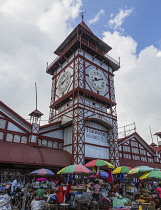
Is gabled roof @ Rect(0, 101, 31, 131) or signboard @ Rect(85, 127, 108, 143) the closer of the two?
gabled roof @ Rect(0, 101, 31, 131)

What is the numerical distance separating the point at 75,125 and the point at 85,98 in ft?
17.2

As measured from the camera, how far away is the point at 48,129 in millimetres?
24766

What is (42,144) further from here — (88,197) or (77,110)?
(88,197)

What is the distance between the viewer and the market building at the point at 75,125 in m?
20.8

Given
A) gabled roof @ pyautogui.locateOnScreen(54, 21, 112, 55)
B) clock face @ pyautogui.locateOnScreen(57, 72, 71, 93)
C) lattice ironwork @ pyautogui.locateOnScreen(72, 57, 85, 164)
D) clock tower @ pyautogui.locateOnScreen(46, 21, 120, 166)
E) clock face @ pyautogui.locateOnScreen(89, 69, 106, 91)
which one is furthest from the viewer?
gabled roof @ pyautogui.locateOnScreen(54, 21, 112, 55)

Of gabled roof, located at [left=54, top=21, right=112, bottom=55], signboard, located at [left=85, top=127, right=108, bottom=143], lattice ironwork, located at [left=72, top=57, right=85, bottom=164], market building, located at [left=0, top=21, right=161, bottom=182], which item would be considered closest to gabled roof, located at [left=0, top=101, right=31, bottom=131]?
market building, located at [left=0, top=21, right=161, bottom=182]

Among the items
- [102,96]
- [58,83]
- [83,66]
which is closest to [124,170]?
[102,96]

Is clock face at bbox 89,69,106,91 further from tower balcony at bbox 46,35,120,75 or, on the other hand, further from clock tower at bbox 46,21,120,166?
tower balcony at bbox 46,35,120,75

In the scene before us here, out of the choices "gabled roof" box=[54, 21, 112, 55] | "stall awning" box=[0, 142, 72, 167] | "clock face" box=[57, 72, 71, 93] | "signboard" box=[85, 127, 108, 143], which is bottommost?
"stall awning" box=[0, 142, 72, 167]

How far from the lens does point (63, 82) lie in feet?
103

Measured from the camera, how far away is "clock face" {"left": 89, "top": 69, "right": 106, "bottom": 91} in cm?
2973

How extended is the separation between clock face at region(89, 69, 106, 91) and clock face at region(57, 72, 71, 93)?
396cm

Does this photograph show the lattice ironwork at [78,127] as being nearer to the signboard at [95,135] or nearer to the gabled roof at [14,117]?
the signboard at [95,135]

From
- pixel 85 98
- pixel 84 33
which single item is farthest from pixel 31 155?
pixel 84 33
